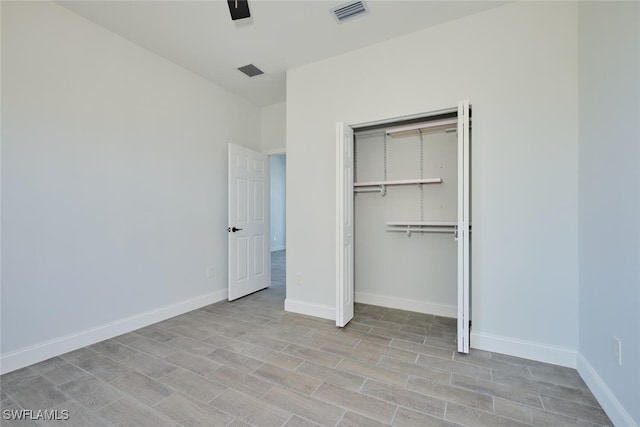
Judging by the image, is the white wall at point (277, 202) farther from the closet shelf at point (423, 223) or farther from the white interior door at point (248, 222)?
the closet shelf at point (423, 223)

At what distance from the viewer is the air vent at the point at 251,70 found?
3.45 meters

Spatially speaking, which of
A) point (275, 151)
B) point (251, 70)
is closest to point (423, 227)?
point (275, 151)

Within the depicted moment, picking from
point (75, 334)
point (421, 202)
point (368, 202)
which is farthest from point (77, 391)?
point (421, 202)

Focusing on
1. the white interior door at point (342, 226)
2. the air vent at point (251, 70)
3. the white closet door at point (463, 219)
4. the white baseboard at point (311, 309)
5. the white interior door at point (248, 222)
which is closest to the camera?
the white closet door at point (463, 219)

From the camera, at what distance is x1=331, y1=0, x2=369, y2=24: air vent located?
243 centimetres

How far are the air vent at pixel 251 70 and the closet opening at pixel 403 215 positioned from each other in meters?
1.46

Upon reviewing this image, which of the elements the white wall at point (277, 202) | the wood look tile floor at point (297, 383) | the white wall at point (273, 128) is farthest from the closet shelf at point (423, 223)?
the white wall at point (277, 202)

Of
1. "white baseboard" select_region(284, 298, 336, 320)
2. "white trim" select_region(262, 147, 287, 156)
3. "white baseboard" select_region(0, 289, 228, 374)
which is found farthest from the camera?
"white trim" select_region(262, 147, 287, 156)

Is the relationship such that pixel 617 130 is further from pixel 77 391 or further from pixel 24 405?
pixel 24 405

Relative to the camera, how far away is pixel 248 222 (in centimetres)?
418

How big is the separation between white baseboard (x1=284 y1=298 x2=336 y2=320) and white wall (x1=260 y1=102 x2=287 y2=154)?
7.71 ft

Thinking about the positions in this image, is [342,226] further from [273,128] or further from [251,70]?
[273,128]

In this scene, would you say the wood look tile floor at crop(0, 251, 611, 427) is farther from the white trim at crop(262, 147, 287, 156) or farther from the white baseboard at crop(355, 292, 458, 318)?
the white trim at crop(262, 147, 287, 156)

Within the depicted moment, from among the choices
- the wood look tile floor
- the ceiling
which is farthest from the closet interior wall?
the ceiling
